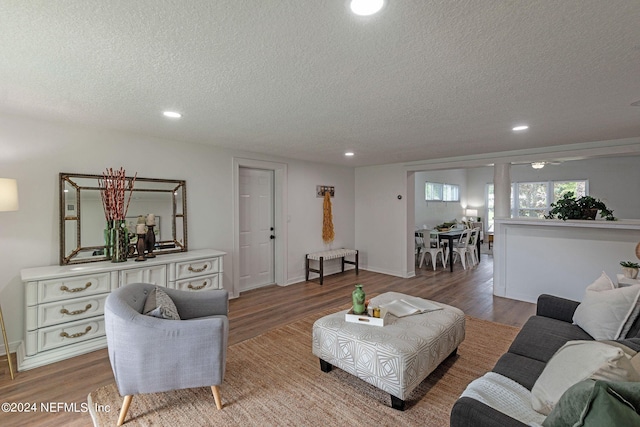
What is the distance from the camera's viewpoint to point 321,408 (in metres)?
2.04

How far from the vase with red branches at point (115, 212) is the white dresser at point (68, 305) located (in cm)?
16

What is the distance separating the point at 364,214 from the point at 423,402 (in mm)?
4602

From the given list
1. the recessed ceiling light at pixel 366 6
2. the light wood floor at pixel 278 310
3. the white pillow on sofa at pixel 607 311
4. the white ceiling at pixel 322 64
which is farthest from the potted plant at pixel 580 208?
the recessed ceiling light at pixel 366 6

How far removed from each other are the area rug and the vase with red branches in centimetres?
141

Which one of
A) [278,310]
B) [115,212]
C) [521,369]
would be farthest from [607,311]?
[115,212]

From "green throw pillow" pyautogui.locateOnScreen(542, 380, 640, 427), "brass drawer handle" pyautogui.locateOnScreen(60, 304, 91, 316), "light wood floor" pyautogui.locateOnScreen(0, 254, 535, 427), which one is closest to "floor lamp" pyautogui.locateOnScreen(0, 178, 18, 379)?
"light wood floor" pyautogui.locateOnScreen(0, 254, 535, 427)

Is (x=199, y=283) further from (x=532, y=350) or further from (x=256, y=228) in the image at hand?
(x=532, y=350)

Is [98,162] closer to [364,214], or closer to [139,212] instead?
[139,212]

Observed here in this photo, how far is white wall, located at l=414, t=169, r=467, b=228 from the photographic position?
8191 millimetres

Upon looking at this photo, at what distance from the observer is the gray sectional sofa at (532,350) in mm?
1216

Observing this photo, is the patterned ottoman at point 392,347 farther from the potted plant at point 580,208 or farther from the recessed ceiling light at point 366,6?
the potted plant at point 580,208

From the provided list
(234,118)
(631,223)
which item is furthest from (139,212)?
(631,223)

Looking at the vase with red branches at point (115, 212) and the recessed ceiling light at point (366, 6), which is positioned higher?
the recessed ceiling light at point (366, 6)

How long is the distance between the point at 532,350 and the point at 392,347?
0.93 metres
